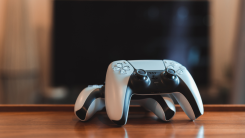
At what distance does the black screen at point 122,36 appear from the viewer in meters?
1.30

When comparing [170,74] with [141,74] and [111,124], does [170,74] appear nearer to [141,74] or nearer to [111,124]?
[141,74]

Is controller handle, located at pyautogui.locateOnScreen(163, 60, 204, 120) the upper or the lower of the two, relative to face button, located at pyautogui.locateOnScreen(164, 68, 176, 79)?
lower

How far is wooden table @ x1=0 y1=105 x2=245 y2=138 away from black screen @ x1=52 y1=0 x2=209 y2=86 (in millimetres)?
834

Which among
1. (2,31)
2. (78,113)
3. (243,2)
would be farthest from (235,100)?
(2,31)

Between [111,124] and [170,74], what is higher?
[170,74]

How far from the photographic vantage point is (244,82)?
4.54 ft

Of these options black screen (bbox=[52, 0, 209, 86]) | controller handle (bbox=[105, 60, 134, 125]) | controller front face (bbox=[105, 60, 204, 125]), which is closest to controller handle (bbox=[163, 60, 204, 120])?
controller front face (bbox=[105, 60, 204, 125])

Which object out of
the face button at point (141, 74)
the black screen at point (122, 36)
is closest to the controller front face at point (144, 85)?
the face button at point (141, 74)

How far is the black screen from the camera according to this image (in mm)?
1304

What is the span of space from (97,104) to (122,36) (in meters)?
0.92

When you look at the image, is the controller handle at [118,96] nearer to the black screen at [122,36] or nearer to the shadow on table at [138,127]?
the shadow on table at [138,127]

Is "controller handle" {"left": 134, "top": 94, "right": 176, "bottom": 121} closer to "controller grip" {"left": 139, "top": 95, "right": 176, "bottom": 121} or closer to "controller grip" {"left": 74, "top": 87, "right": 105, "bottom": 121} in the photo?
"controller grip" {"left": 139, "top": 95, "right": 176, "bottom": 121}

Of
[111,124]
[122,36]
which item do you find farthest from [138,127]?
[122,36]

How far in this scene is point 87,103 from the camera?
410mm
